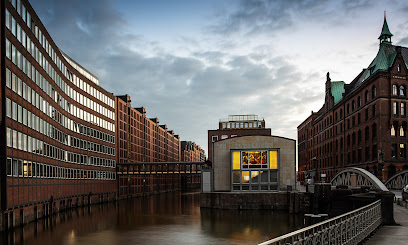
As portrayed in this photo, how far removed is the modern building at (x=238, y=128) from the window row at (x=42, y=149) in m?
35.8

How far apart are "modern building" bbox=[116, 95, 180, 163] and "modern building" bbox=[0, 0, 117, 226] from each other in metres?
15.4

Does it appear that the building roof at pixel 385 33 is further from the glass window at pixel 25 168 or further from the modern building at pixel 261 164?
the glass window at pixel 25 168

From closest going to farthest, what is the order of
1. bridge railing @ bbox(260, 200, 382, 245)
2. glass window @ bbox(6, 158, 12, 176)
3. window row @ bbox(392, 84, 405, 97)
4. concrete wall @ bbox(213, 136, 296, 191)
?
bridge railing @ bbox(260, 200, 382, 245) < glass window @ bbox(6, 158, 12, 176) < concrete wall @ bbox(213, 136, 296, 191) < window row @ bbox(392, 84, 405, 97)

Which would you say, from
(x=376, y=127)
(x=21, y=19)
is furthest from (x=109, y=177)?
(x=376, y=127)

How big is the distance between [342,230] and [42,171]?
151ft

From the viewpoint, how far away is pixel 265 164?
59.5 metres

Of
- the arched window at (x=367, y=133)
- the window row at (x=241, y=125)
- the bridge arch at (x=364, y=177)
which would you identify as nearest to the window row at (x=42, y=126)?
the bridge arch at (x=364, y=177)

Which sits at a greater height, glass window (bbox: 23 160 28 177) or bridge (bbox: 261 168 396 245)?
glass window (bbox: 23 160 28 177)

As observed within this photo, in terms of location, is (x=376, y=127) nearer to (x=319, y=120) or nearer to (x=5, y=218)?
(x=319, y=120)

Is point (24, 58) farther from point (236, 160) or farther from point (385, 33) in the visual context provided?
point (385, 33)

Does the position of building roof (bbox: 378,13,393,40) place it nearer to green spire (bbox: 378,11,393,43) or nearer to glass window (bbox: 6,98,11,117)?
green spire (bbox: 378,11,393,43)

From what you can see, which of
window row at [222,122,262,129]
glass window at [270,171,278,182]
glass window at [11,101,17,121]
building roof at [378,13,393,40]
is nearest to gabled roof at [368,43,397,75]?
building roof at [378,13,393,40]

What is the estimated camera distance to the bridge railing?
1219 cm

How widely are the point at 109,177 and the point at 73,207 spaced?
2209 cm
